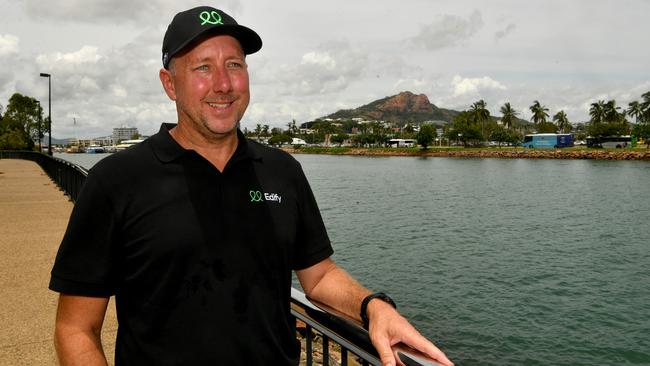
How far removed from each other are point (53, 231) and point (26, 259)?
2.68 meters

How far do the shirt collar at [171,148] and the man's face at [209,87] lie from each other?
0.10m

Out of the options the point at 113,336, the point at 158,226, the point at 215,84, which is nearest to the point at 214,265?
the point at 158,226

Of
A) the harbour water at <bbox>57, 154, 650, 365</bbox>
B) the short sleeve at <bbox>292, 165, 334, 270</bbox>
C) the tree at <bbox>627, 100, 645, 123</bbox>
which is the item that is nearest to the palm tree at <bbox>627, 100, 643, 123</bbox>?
the tree at <bbox>627, 100, 645, 123</bbox>

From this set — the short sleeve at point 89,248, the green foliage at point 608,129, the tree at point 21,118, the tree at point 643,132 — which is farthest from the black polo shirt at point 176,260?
the green foliage at point 608,129

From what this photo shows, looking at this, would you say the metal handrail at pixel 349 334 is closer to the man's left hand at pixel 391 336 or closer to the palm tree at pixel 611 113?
the man's left hand at pixel 391 336

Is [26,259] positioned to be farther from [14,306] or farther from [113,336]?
[113,336]

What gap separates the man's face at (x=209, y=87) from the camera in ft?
7.12

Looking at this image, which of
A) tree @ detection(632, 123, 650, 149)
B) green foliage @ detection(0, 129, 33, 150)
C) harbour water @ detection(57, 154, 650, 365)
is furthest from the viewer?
tree @ detection(632, 123, 650, 149)

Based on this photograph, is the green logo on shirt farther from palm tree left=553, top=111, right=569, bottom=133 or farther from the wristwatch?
palm tree left=553, top=111, right=569, bottom=133

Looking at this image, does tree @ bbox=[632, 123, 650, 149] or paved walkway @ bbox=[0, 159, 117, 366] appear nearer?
paved walkway @ bbox=[0, 159, 117, 366]

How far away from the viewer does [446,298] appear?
632 inches

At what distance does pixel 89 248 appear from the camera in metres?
1.85

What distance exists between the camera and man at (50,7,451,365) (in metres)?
1.88

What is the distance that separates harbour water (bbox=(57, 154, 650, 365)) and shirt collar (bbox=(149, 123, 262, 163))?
1116 centimetres
